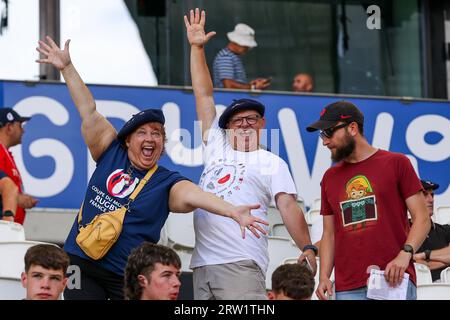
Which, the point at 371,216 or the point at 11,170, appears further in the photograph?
the point at 11,170

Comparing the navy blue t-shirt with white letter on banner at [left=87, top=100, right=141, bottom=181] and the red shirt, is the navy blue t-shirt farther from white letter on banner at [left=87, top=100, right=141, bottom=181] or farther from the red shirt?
white letter on banner at [left=87, top=100, right=141, bottom=181]

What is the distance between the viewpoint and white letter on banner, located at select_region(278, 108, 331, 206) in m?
11.1

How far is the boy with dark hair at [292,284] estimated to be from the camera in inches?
213

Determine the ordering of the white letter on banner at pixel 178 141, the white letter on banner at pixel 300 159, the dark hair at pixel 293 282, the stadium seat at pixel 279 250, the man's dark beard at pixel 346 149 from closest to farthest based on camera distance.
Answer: the dark hair at pixel 293 282 → the man's dark beard at pixel 346 149 → the stadium seat at pixel 279 250 → the white letter on banner at pixel 178 141 → the white letter on banner at pixel 300 159

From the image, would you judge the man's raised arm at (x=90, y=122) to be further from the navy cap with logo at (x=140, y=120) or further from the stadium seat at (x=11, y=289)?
the stadium seat at (x=11, y=289)

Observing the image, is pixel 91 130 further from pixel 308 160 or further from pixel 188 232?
pixel 308 160

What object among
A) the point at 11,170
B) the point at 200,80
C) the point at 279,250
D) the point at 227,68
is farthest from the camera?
the point at 227,68

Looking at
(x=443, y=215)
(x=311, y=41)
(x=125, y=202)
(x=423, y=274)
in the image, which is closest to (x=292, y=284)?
(x=125, y=202)

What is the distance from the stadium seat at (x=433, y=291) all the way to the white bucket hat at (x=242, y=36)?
205 inches

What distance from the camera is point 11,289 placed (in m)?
6.62

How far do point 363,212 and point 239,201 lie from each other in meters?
0.71

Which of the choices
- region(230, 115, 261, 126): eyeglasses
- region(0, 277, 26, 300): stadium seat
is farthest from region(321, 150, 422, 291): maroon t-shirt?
region(0, 277, 26, 300): stadium seat

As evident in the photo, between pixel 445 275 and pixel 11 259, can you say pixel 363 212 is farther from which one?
pixel 11 259

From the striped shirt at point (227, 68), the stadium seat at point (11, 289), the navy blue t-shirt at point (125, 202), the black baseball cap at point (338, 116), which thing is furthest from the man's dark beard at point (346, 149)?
the striped shirt at point (227, 68)
